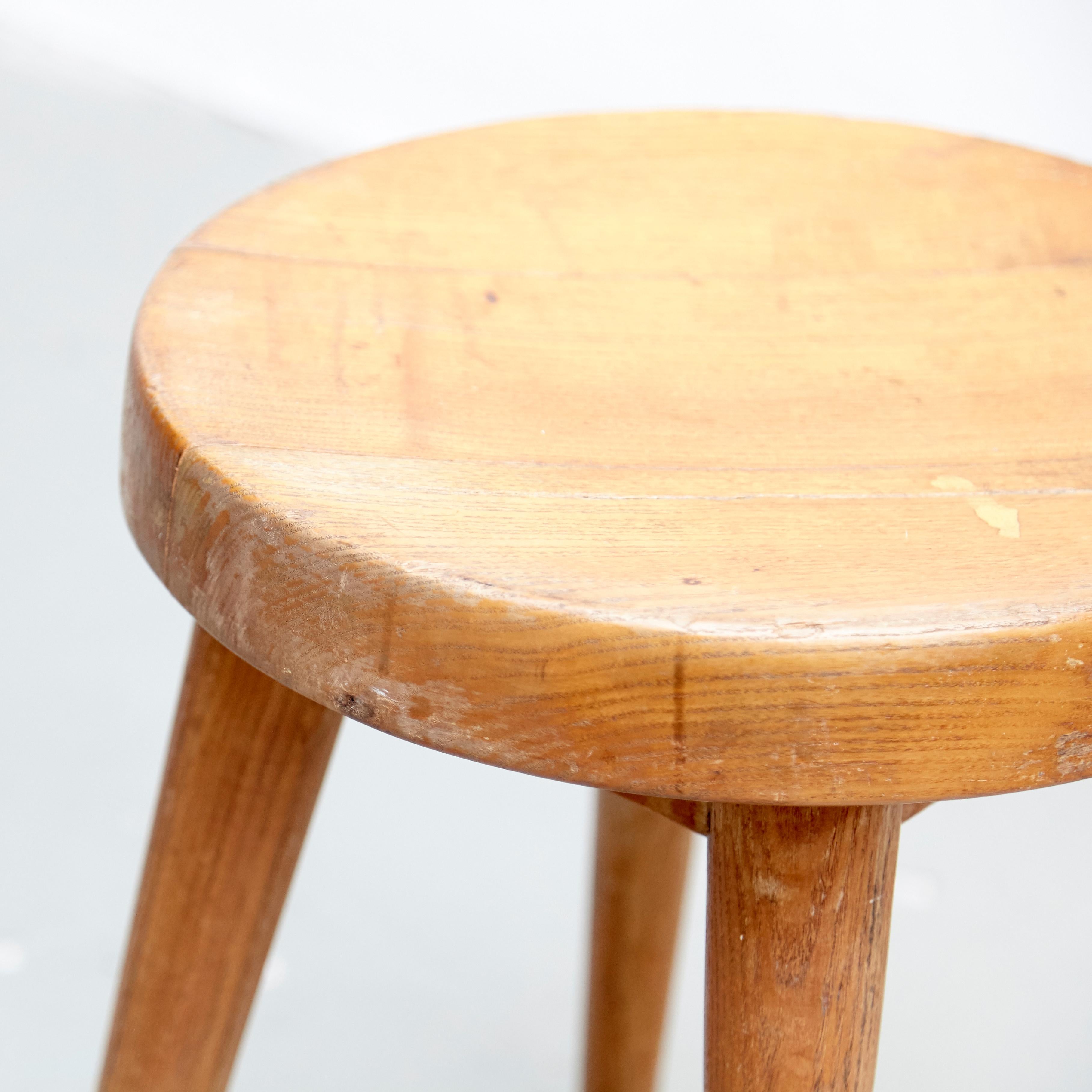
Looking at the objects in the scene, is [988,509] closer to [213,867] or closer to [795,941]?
[795,941]

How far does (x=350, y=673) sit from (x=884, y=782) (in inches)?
3.7

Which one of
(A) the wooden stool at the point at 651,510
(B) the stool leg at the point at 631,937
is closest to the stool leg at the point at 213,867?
(A) the wooden stool at the point at 651,510

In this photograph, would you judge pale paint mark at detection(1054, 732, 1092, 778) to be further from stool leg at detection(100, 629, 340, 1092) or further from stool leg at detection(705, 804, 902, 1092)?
stool leg at detection(100, 629, 340, 1092)

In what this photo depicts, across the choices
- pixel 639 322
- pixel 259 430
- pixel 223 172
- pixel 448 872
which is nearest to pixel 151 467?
pixel 259 430

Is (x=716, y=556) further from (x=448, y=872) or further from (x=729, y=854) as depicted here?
(x=448, y=872)

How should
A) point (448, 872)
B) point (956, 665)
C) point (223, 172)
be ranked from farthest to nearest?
point (223, 172), point (448, 872), point (956, 665)

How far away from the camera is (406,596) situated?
0.85 ft

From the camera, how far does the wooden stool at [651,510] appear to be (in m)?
0.25


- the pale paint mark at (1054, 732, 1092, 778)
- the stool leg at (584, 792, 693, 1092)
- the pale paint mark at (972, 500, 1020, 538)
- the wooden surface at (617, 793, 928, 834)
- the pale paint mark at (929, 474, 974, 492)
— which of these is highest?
the pale paint mark at (929, 474, 974, 492)

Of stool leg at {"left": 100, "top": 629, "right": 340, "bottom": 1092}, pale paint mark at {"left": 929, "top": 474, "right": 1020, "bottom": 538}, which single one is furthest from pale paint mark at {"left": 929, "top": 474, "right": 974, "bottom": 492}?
stool leg at {"left": 100, "top": 629, "right": 340, "bottom": 1092}

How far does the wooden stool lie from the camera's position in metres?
0.25

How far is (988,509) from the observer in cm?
29

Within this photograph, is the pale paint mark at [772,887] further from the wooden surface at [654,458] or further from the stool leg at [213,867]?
the stool leg at [213,867]

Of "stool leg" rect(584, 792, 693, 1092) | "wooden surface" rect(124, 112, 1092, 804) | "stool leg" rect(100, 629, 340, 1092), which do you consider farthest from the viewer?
"stool leg" rect(584, 792, 693, 1092)
